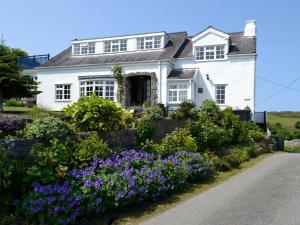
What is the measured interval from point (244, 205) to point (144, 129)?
233 inches

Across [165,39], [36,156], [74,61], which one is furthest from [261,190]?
[74,61]

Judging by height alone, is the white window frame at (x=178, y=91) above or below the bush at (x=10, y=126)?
above

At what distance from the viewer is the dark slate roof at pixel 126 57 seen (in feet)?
99.7

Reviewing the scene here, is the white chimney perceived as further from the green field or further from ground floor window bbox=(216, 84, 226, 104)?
the green field

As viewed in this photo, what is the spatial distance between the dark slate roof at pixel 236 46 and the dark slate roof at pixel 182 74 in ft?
4.61

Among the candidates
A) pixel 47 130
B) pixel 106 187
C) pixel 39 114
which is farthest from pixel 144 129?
pixel 106 187

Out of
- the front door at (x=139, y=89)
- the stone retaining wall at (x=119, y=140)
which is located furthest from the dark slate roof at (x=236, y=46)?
the stone retaining wall at (x=119, y=140)

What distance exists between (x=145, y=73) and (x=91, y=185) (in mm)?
22668

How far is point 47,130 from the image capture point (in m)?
9.27

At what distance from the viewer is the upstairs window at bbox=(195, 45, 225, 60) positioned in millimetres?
28886

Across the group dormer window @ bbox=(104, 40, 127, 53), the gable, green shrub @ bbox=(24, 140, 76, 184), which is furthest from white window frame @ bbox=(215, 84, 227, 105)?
green shrub @ bbox=(24, 140, 76, 184)

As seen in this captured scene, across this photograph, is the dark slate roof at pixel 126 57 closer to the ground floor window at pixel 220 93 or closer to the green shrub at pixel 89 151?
the ground floor window at pixel 220 93

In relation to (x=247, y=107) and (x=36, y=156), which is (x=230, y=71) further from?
(x=36, y=156)

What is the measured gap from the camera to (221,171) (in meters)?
13.9
